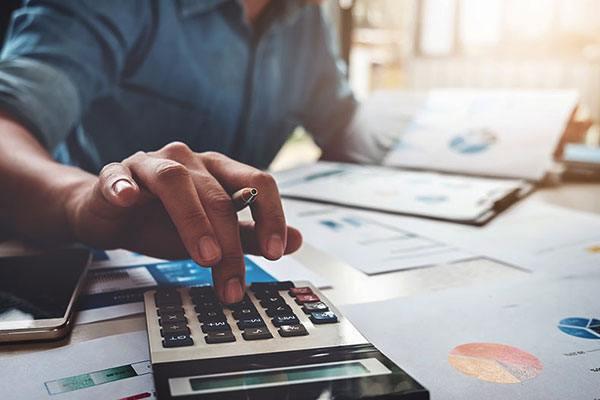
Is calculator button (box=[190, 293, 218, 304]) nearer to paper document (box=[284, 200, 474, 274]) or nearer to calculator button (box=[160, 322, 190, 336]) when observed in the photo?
calculator button (box=[160, 322, 190, 336])

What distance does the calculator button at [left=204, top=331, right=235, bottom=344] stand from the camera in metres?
0.31

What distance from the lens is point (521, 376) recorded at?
1.03 ft

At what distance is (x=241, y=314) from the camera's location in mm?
353

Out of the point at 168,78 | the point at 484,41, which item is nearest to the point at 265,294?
the point at 168,78

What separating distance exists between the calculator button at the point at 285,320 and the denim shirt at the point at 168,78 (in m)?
0.28

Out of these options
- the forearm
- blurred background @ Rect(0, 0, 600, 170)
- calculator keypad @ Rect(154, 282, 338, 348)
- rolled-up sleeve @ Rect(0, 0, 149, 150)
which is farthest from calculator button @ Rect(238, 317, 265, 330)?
blurred background @ Rect(0, 0, 600, 170)

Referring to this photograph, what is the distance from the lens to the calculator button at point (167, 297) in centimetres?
37

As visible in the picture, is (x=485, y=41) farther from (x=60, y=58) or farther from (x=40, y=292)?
(x=40, y=292)

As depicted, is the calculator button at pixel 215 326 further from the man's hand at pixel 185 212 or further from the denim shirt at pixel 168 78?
the denim shirt at pixel 168 78

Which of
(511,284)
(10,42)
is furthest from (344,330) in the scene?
(10,42)

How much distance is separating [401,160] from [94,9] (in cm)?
51

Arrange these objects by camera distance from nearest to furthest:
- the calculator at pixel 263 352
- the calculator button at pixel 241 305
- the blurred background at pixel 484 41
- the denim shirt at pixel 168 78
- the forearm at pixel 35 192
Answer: the calculator at pixel 263 352 → the calculator button at pixel 241 305 → the forearm at pixel 35 192 → the denim shirt at pixel 168 78 → the blurred background at pixel 484 41

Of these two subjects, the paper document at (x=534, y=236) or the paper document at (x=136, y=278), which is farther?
the paper document at (x=534, y=236)

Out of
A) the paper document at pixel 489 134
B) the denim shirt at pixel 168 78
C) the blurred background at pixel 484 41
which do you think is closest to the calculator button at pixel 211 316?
the denim shirt at pixel 168 78
